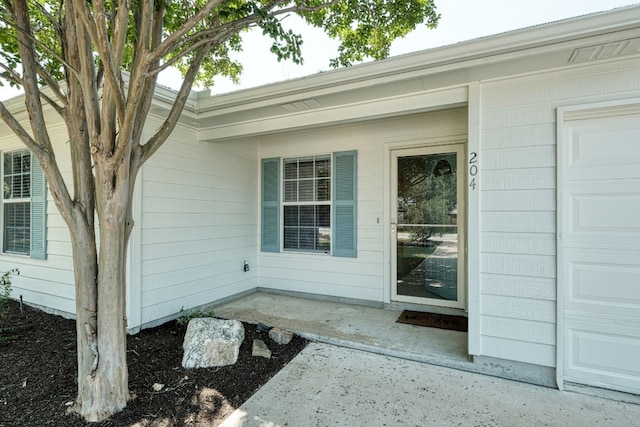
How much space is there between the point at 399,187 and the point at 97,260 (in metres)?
3.28

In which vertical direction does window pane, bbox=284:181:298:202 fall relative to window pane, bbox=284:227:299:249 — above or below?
above

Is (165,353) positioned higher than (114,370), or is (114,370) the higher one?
(114,370)

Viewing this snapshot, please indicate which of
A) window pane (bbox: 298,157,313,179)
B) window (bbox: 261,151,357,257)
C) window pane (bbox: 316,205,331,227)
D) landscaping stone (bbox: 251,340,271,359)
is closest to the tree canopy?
landscaping stone (bbox: 251,340,271,359)

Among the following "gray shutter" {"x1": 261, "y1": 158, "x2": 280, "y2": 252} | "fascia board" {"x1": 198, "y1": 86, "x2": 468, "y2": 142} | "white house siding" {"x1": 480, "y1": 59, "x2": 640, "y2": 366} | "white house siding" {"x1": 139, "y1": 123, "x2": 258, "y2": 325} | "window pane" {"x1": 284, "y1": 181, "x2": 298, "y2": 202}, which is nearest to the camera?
"white house siding" {"x1": 480, "y1": 59, "x2": 640, "y2": 366}

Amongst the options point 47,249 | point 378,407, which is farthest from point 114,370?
point 47,249

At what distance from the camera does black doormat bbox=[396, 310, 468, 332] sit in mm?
3391

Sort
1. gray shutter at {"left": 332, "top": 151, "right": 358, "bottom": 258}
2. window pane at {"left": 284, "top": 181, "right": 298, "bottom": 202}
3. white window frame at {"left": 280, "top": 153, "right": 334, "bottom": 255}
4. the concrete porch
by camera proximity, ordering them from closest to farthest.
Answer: the concrete porch < gray shutter at {"left": 332, "top": 151, "right": 358, "bottom": 258} < white window frame at {"left": 280, "top": 153, "right": 334, "bottom": 255} < window pane at {"left": 284, "top": 181, "right": 298, "bottom": 202}

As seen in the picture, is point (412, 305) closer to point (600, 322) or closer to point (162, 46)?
point (600, 322)

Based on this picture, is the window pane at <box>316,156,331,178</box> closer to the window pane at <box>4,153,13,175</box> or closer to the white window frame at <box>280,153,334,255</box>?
the white window frame at <box>280,153,334,255</box>

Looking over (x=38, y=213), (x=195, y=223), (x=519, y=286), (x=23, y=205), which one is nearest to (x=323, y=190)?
(x=195, y=223)

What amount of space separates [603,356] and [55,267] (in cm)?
563

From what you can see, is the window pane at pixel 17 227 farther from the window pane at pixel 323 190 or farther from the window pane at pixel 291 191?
the window pane at pixel 323 190

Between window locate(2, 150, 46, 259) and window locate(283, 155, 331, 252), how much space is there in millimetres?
3154

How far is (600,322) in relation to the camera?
230 cm
